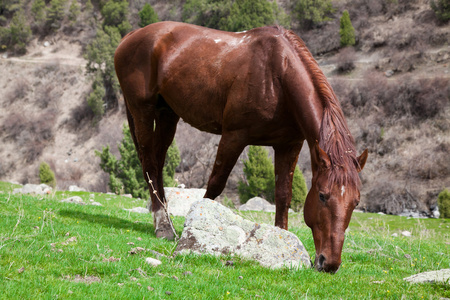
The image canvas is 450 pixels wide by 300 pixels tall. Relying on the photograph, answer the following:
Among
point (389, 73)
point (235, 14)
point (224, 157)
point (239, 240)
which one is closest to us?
point (239, 240)

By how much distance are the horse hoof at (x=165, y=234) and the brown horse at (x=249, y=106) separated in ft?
0.06

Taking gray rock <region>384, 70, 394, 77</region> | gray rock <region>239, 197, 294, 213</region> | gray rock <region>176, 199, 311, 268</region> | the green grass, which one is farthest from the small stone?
gray rock <region>384, 70, 394, 77</region>

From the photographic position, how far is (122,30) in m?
60.4

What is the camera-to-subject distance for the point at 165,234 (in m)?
5.64

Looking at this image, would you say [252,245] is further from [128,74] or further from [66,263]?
A: [128,74]

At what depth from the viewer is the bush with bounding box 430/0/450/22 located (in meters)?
40.1

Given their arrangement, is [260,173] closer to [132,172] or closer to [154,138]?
[132,172]

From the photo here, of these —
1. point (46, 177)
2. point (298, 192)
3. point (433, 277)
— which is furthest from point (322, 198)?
point (46, 177)

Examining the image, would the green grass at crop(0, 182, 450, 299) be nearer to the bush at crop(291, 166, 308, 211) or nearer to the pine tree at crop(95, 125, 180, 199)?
the bush at crop(291, 166, 308, 211)

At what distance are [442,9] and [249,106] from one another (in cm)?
4335

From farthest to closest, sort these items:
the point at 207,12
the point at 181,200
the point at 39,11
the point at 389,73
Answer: the point at 39,11 → the point at 207,12 → the point at 389,73 → the point at 181,200

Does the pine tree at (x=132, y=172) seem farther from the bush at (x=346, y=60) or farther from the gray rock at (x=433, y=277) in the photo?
the gray rock at (x=433, y=277)

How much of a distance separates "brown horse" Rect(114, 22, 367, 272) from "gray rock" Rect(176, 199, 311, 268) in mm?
373

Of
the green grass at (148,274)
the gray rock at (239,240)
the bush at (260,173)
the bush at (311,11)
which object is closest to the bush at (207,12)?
the bush at (311,11)
